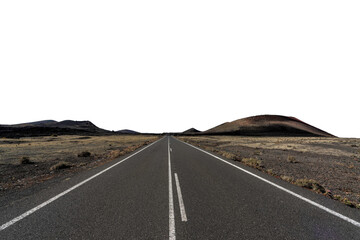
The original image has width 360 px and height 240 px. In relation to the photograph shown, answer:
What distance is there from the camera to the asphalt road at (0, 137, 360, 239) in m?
3.58

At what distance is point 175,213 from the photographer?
4434 millimetres

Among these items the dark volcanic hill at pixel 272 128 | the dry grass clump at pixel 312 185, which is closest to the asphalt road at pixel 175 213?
the dry grass clump at pixel 312 185

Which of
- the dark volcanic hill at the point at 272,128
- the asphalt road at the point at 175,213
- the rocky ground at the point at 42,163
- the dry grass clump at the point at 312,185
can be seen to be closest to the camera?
the asphalt road at the point at 175,213

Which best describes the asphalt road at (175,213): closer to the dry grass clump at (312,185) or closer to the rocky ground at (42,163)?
the dry grass clump at (312,185)

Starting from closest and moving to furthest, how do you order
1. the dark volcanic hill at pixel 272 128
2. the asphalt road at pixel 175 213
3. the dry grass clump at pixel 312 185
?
the asphalt road at pixel 175 213, the dry grass clump at pixel 312 185, the dark volcanic hill at pixel 272 128

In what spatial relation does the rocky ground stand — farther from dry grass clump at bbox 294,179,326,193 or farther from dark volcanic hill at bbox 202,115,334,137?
dark volcanic hill at bbox 202,115,334,137

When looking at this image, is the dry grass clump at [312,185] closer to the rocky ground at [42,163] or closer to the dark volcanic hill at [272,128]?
the rocky ground at [42,163]

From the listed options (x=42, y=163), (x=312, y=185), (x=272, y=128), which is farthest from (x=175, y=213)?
(x=272, y=128)

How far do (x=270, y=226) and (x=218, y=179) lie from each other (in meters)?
3.97

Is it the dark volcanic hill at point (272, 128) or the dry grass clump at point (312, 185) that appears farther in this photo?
the dark volcanic hill at point (272, 128)

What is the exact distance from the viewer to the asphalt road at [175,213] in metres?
3.58

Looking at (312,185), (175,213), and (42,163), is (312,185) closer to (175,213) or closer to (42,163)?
(175,213)

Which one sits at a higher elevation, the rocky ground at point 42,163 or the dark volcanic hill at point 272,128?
the dark volcanic hill at point 272,128

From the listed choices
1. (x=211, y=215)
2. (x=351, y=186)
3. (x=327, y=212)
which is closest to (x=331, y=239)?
(x=327, y=212)
